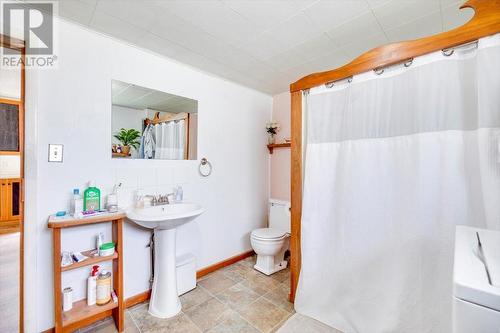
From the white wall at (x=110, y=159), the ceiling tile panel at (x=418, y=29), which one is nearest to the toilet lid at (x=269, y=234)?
the white wall at (x=110, y=159)

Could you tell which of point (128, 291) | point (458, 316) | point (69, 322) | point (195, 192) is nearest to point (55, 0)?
point (195, 192)

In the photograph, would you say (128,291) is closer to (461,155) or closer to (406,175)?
(406,175)

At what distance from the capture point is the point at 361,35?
170 centimetres

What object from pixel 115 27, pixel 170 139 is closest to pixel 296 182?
pixel 170 139

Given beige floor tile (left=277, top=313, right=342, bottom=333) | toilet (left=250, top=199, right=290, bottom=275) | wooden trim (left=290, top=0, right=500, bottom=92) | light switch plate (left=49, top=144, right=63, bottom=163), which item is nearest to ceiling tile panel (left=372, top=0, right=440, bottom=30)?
wooden trim (left=290, top=0, right=500, bottom=92)

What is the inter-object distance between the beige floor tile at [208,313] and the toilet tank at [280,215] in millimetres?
1132

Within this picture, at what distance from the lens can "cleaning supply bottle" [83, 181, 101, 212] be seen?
157 centimetres

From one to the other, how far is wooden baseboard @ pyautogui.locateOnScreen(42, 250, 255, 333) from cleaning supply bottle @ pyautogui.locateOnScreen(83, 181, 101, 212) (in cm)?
85

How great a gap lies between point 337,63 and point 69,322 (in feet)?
9.82

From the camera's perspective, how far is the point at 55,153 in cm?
151

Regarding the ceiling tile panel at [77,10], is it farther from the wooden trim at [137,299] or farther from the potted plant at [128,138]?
the wooden trim at [137,299]

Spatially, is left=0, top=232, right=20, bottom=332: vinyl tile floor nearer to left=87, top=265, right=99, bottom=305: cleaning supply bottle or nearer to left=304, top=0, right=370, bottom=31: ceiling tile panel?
left=87, top=265, right=99, bottom=305: cleaning supply bottle

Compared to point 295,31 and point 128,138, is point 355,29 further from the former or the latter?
point 128,138

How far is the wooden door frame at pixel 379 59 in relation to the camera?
3.69 feet
